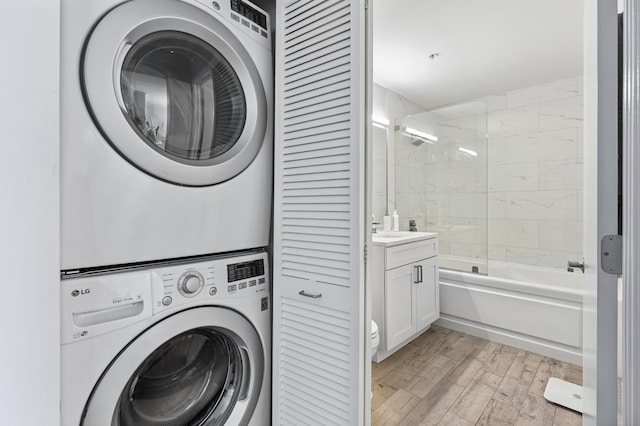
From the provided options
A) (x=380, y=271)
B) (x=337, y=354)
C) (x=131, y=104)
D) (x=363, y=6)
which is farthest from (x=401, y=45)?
(x=337, y=354)

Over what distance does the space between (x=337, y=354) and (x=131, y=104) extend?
981mm

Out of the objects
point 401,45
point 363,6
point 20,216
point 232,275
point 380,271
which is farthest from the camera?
point 401,45

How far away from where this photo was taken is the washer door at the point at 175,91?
2.47ft

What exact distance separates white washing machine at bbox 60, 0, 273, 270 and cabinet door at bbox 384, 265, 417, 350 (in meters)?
1.25

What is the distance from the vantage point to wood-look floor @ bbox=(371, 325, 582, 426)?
5.16 ft

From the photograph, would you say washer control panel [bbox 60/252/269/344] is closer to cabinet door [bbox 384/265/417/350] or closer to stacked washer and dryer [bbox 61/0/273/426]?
stacked washer and dryer [bbox 61/0/273/426]

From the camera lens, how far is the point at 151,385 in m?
0.91

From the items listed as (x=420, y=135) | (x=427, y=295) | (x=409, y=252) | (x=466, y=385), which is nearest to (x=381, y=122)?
(x=420, y=135)

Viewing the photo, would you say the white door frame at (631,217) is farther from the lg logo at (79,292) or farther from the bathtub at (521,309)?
the bathtub at (521,309)

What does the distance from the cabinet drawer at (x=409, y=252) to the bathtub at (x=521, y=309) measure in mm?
390

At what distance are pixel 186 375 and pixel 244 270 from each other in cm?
39

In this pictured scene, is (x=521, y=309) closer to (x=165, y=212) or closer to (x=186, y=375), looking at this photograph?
(x=186, y=375)

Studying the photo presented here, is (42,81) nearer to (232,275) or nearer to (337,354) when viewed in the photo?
(232,275)

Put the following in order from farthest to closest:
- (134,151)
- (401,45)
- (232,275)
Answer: (401,45) < (232,275) < (134,151)
